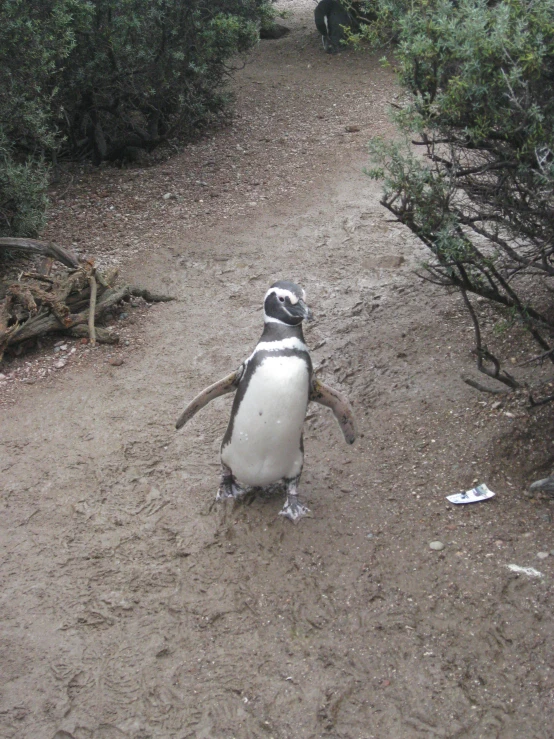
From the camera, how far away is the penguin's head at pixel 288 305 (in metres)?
3.47

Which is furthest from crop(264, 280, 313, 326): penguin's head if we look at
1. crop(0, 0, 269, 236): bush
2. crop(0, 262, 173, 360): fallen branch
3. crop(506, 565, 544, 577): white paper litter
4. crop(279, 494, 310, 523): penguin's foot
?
crop(0, 0, 269, 236): bush

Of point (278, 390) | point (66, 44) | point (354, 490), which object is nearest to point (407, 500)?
point (354, 490)

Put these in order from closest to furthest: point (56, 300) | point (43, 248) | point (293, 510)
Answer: point (293, 510), point (56, 300), point (43, 248)

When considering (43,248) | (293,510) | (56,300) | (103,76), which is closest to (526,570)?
(293,510)

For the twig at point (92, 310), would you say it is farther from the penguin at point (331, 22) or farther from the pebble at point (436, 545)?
the penguin at point (331, 22)

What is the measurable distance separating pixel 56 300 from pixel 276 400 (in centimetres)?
256

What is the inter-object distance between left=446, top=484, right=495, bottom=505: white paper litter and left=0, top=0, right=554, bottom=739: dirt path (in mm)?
40

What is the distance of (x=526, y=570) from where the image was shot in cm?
333

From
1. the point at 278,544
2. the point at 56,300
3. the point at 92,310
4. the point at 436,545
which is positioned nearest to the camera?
the point at 436,545

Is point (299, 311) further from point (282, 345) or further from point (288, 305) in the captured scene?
point (282, 345)

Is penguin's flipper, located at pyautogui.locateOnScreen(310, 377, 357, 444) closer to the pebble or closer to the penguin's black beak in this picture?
the penguin's black beak

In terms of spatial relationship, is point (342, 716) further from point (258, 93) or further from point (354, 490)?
point (258, 93)

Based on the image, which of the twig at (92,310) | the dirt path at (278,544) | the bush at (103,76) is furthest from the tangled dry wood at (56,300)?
the bush at (103,76)

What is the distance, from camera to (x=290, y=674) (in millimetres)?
3057
